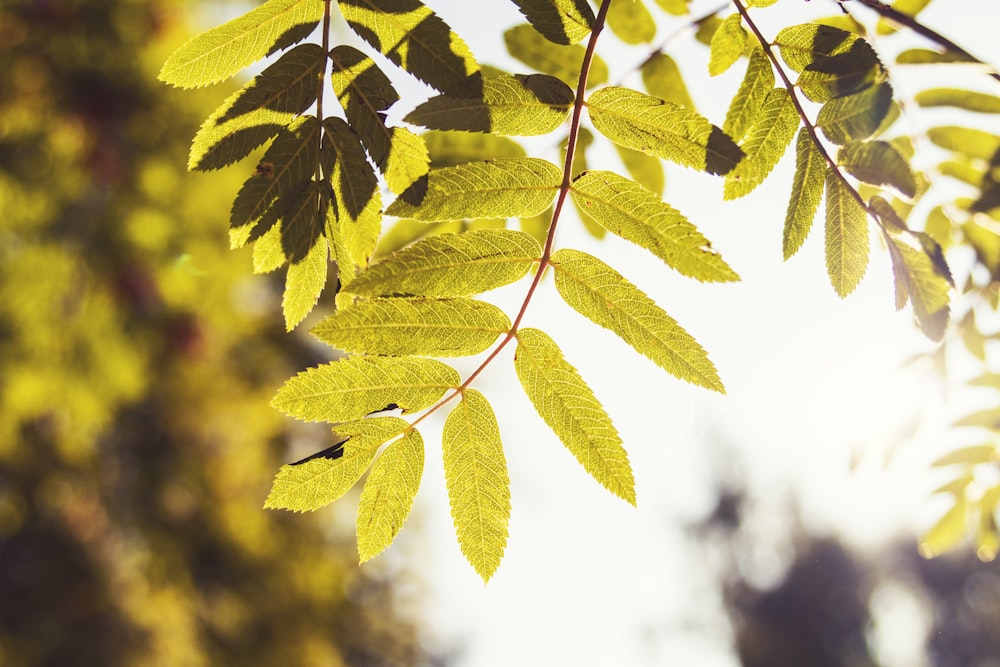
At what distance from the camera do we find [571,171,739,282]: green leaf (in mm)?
808

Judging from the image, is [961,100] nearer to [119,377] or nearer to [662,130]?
[662,130]

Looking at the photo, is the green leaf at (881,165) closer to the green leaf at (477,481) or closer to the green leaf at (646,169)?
the green leaf at (646,169)

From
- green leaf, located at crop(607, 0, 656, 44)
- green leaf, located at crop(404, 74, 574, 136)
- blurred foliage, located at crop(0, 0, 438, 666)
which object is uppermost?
blurred foliage, located at crop(0, 0, 438, 666)

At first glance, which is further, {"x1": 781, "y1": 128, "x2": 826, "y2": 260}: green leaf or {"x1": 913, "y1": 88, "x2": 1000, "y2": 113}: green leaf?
{"x1": 913, "y1": 88, "x2": 1000, "y2": 113}: green leaf

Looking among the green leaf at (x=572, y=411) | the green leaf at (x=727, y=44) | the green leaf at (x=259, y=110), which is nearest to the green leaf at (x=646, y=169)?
the green leaf at (x=727, y=44)

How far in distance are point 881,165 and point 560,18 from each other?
1.47ft

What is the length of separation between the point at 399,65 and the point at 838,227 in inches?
23.4

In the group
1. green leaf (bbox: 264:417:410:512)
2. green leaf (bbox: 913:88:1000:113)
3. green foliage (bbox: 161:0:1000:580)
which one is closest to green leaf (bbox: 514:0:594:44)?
green foliage (bbox: 161:0:1000:580)

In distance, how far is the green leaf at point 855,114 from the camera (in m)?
0.84

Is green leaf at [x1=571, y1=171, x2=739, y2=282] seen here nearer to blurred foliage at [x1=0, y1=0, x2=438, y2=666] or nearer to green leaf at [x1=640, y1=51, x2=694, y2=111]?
green leaf at [x1=640, y1=51, x2=694, y2=111]

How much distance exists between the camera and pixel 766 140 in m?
0.89

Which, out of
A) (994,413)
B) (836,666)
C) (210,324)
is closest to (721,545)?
(836,666)

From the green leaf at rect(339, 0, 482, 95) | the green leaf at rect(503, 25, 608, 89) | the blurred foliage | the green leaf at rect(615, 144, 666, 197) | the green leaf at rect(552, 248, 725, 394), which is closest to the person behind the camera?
the green leaf at rect(339, 0, 482, 95)

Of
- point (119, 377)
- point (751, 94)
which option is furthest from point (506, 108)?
point (119, 377)
